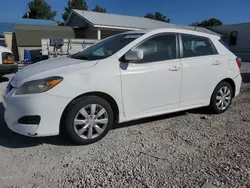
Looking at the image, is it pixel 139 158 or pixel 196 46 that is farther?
pixel 196 46

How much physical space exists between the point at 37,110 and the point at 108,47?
5.44 ft

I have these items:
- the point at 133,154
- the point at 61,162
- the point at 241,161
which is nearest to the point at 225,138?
the point at 241,161

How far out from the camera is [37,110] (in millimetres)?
2783

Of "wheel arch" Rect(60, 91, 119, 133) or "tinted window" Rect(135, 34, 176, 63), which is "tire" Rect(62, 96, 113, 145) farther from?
"tinted window" Rect(135, 34, 176, 63)

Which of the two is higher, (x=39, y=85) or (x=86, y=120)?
(x=39, y=85)

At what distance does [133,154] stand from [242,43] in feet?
83.9

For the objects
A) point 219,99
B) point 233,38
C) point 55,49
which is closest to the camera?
point 219,99

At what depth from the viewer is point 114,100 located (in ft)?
10.6

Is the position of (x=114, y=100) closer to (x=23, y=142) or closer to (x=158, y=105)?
(x=158, y=105)

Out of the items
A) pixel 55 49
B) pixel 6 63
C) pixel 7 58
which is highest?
pixel 55 49

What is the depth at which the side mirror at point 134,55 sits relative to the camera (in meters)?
3.17

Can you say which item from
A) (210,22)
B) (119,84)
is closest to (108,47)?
(119,84)

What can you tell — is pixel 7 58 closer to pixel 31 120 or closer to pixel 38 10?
pixel 31 120

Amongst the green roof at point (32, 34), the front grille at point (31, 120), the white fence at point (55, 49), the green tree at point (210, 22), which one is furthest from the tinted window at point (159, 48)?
the green tree at point (210, 22)
